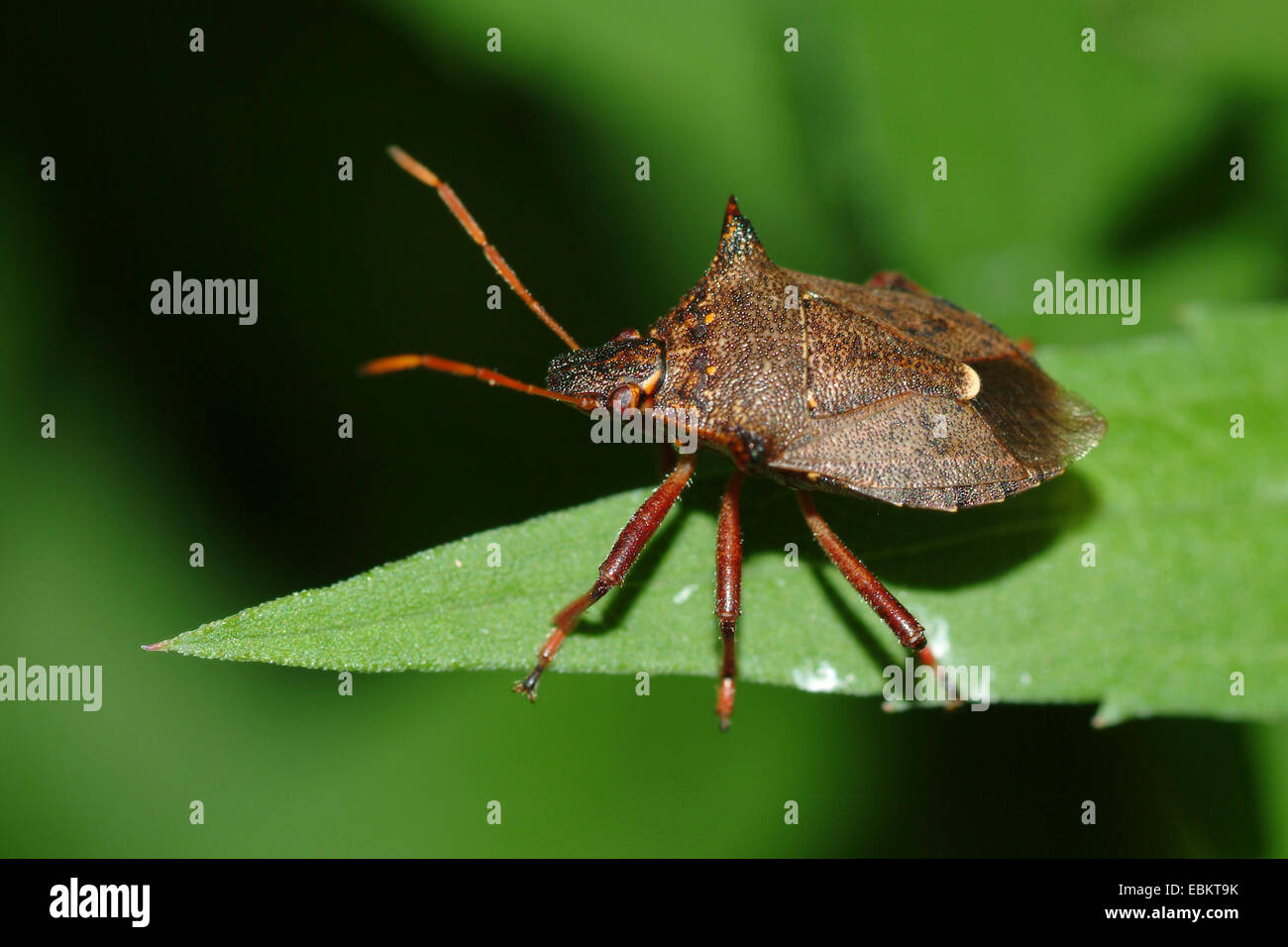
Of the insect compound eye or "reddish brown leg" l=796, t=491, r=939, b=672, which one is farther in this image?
the insect compound eye

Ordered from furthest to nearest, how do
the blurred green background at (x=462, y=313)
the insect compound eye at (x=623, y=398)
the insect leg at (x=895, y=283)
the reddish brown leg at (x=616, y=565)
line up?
the blurred green background at (x=462, y=313) → the insect leg at (x=895, y=283) → the insect compound eye at (x=623, y=398) → the reddish brown leg at (x=616, y=565)

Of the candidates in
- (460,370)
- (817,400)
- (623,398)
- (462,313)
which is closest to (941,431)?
(817,400)

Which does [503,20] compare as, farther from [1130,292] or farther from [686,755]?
[686,755]

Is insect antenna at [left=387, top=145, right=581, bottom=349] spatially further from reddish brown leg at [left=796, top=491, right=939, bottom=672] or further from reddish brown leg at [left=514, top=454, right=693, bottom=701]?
reddish brown leg at [left=796, top=491, right=939, bottom=672]

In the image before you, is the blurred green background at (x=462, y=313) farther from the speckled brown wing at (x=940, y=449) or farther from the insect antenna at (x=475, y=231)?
the speckled brown wing at (x=940, y=449)

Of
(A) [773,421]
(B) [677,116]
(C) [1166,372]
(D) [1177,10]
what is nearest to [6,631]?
(A) [773,421]

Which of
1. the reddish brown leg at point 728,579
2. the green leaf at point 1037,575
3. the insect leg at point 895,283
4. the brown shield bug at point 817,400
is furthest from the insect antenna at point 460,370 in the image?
the insect leg at point 895,283

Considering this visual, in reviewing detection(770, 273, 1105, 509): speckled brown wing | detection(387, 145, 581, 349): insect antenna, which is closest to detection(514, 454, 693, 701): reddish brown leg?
detection(770, 273, 1105, 509): speckled brown wing
